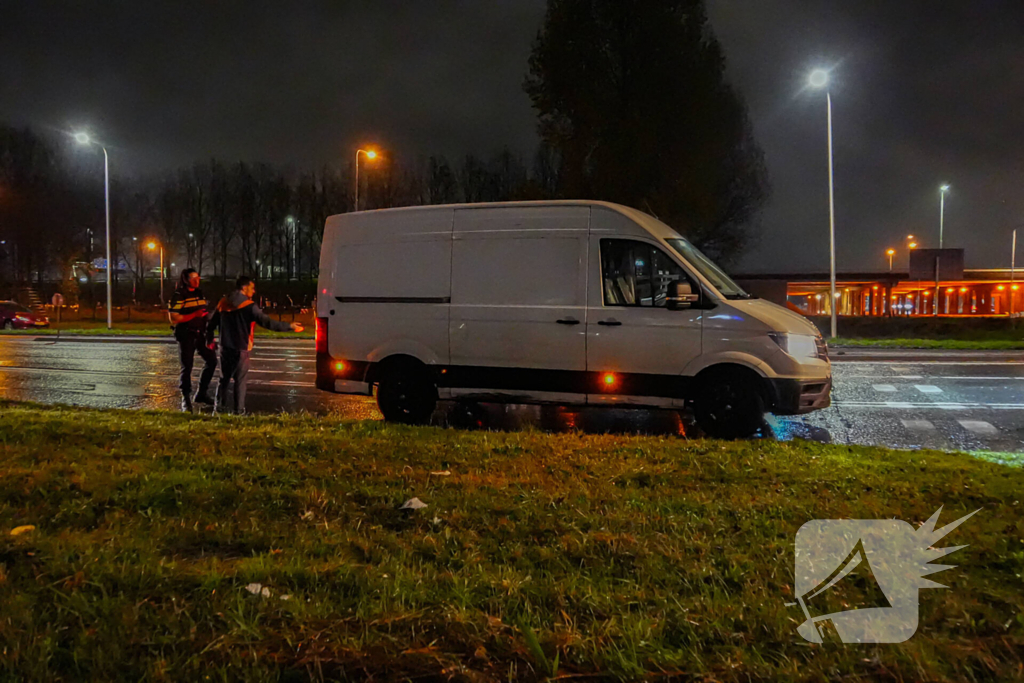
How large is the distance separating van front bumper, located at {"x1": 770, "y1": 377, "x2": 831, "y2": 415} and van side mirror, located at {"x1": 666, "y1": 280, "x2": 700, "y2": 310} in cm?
108

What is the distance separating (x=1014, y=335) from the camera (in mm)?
27609

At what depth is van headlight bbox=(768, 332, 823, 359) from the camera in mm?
6961

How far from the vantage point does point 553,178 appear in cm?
4922

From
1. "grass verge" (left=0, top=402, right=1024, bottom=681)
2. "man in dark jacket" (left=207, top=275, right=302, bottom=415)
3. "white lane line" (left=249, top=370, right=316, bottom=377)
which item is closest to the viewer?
"grass verge" (left=0, top=402, right=1024, bottom=681)

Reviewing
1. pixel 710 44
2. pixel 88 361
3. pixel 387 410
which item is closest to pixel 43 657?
pixel 387 410

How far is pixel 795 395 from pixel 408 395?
13.0 feet

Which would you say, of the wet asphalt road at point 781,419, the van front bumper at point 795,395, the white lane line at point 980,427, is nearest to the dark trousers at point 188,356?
the wet asphalt road at point 781,419

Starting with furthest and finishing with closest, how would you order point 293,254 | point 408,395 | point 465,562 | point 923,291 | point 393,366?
point 923,291 → point 293,254 → point 393,366 → point 408,395 → point 465,562

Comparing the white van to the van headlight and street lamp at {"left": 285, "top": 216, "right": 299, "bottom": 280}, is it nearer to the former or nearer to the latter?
the van headlight

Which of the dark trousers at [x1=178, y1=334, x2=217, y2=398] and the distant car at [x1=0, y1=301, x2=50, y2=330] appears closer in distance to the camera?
the dark trousers at [x1=178, y1=334, x2=217, y2=398]

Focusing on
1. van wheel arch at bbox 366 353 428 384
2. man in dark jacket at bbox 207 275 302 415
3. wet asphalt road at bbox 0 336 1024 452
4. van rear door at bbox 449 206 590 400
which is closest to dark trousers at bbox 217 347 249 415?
man in dark jacket at bbox 207 275 302 415

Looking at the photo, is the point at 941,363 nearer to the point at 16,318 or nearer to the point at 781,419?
the point at 781,419

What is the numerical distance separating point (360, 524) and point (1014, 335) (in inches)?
1209

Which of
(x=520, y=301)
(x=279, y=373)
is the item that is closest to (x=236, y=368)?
(x=520, y=301)
